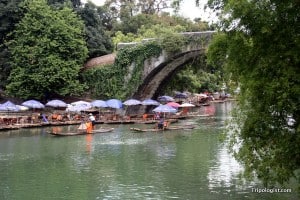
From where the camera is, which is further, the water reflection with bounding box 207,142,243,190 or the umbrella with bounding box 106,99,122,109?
the umbrella with bounding box 106,99,122,109

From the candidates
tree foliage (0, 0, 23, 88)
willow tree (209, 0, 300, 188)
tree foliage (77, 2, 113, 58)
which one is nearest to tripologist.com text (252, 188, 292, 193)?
willow tree (209, 0, 300, 188)

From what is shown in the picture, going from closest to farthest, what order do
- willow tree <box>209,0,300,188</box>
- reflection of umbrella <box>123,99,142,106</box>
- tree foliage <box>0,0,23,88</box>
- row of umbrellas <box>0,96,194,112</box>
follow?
willow tree <box>209,0,300,188</box>
row of umbrellas <box>0,96,194,112</box>
reflection of umbrella <box>123,99,142,106</box>
tree foliage <box>0,0,23,88</box>

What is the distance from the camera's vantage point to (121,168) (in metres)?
16.8

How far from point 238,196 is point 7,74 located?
26.9 m

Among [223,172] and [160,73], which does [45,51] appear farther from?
[223,172]

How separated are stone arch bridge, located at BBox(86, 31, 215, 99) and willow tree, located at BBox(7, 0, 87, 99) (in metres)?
3.62

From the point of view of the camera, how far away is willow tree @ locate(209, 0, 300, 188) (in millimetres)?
8031

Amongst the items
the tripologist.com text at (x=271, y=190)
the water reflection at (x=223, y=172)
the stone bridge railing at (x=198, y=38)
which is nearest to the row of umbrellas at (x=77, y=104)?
the stone bridge railing at (x=198, y=38)

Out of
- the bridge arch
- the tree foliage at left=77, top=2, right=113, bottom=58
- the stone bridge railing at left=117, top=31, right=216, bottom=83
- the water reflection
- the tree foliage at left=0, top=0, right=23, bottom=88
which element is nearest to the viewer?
the water reflection

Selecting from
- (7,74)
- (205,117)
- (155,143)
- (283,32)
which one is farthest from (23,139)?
(283,32)

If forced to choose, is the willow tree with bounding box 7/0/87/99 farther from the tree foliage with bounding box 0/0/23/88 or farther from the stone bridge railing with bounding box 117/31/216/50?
the stone bridge railing with bounding box 117/31/216/50

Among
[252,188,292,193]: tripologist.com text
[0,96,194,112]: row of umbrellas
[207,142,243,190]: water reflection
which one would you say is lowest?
[252,188,292,193]: tripologist.com text

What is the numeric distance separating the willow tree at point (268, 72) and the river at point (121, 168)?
14.3 ft

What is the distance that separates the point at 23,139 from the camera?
24.2 meters
